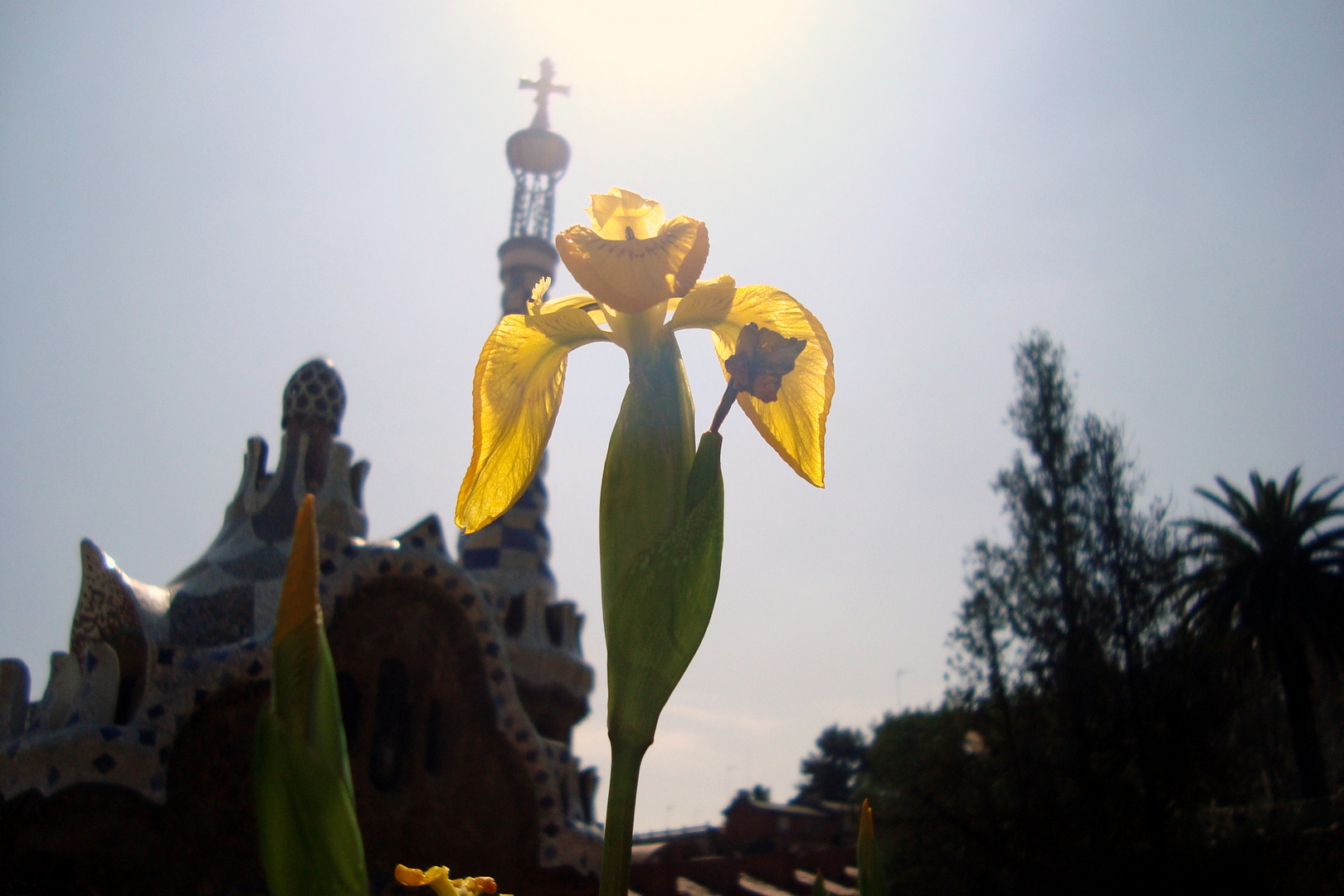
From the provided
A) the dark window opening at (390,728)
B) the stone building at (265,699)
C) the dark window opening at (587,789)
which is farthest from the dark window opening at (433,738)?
the dark window opening at (587,789)

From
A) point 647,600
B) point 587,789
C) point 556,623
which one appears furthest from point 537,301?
point 556,623

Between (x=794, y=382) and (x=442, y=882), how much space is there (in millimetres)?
850

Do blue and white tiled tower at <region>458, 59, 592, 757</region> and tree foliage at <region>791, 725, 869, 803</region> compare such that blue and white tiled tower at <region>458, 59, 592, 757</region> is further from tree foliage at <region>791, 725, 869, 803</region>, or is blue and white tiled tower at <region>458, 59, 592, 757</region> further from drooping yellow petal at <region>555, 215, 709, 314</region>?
tree foliage at <region>791, 725, 869, 803</region>

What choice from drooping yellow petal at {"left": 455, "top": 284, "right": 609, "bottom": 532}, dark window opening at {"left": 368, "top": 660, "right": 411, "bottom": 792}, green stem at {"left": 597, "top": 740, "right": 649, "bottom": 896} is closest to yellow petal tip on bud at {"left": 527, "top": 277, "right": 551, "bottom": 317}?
drooping yellow petal at {"left": 455, "top": 284, "right": 609, "bottom": 532}

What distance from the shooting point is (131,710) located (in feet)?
21.5

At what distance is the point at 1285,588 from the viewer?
750 inches

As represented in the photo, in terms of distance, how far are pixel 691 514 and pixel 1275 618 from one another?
2148 cm

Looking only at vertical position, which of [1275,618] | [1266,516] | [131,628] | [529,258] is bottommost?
[131,628]

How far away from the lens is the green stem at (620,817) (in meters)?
1.05

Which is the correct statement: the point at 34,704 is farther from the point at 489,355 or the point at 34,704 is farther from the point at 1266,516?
→ the point at 1266,516

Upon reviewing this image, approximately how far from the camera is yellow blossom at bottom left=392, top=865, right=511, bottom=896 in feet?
3.67

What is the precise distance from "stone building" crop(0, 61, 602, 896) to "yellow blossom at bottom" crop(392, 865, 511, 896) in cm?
606

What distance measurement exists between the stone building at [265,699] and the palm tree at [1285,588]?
14.5 metres

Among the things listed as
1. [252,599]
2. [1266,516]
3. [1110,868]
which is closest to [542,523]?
[252,599]
